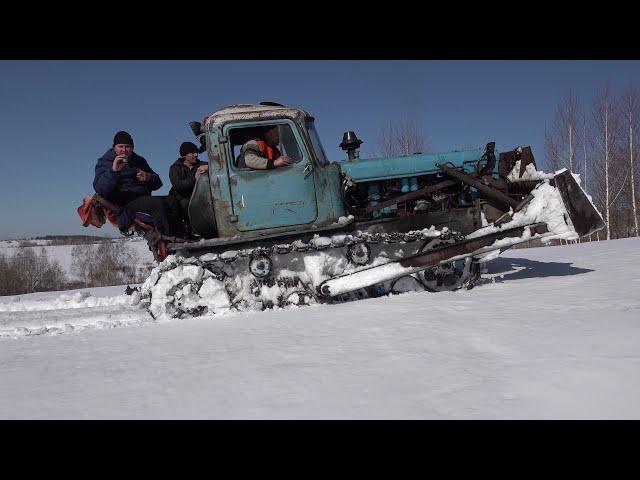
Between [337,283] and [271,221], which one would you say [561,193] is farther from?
[271,221]

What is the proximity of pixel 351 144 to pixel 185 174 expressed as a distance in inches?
91.9

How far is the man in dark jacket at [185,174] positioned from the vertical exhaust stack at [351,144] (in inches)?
76.7

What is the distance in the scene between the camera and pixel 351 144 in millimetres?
5531

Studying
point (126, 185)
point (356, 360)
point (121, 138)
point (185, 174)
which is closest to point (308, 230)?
point (185, 174)

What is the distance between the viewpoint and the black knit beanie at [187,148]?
17.6 feet

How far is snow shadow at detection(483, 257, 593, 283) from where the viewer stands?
5.48 meters

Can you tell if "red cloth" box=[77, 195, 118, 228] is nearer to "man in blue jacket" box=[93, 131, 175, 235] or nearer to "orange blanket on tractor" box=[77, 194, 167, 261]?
"orange blanket on tractor" box=[77, 194, 167, 261]

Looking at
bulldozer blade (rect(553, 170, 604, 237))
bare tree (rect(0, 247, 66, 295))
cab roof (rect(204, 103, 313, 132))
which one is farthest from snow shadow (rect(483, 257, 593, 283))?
bare tree (rect(0, 247, 66, 295))

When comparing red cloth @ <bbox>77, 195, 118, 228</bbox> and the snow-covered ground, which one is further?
red cloth @ <bbox>77, 195, 118, 228</bbox>

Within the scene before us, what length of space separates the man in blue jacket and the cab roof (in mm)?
1139

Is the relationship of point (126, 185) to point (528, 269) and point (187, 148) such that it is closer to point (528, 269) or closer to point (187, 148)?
point (187, 148)

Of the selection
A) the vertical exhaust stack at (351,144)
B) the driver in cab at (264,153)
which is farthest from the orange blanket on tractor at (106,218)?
the vertical exhaust stack at (351,144)

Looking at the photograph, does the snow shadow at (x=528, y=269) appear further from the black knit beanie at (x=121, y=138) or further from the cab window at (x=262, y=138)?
the black knit beanie at (x=121, y=138)

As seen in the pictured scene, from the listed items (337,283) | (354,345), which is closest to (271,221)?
(337,283)
